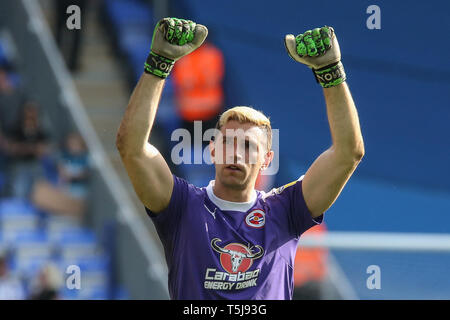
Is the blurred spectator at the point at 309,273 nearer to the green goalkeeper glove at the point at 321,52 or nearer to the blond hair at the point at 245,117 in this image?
the blond hair at the point at 245,117

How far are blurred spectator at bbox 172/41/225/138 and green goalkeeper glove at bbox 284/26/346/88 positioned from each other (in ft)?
25.3

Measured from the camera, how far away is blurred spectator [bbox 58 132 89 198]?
1102 centimetres

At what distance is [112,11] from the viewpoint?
14.5m

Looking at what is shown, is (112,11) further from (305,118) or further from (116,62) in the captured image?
(305,118)

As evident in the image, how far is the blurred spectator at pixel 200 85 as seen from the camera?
461 inches

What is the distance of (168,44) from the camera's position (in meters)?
3.79

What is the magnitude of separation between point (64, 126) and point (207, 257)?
8466 mm

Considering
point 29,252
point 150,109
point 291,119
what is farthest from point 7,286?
point 150,109

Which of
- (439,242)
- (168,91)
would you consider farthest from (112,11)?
(439,242)

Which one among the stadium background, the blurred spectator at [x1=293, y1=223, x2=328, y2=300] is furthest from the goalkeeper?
the stadium background

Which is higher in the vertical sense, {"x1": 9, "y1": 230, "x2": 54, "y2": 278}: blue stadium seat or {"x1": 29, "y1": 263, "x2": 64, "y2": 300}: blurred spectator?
{"x1": 29, "y1": 263, "x2": 64, "y2": 300}: blurred spectator

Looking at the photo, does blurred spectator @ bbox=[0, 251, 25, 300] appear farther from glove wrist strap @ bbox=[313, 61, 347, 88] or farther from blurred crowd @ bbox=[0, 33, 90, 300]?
glove wrist strap @ bbox=[313, 61, 347, 88]

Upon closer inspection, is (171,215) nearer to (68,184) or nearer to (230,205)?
(230,205)

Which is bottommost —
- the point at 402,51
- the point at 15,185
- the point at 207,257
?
the point at 15,185
